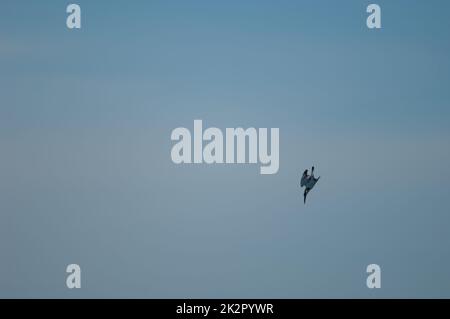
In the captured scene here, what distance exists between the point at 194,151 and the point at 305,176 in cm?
164

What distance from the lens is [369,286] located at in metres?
15.3
